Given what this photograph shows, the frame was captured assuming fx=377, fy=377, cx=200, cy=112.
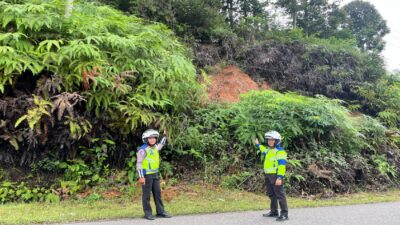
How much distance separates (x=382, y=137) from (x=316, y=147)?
12.0 feet

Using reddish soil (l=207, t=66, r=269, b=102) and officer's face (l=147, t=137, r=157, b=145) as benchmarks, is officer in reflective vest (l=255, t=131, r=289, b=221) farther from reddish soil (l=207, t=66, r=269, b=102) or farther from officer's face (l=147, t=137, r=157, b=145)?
reddish soil (l=207, t=66, r=269, b=102)

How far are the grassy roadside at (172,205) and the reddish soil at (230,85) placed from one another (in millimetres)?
5708

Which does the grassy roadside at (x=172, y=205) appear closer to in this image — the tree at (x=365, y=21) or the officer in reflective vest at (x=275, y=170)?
the officer in reflective vest at (x=275, y=170)

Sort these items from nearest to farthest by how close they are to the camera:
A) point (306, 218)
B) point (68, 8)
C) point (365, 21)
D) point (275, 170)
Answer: point (306, 218) → point (275, 170) → point (68, 8) → point (365, 21)

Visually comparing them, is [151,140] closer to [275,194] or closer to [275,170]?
[275,170]

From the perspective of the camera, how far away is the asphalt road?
266 inches

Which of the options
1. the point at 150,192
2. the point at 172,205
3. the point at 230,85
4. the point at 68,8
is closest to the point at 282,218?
the point at 172,205

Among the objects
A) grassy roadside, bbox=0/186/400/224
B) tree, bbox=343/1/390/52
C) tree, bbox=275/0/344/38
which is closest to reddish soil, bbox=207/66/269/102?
grassy roadside, bbox=0/186/400/224

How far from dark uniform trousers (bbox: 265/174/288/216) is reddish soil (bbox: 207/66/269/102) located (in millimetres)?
7114

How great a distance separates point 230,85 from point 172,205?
8.73m

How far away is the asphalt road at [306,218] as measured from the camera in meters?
6.76

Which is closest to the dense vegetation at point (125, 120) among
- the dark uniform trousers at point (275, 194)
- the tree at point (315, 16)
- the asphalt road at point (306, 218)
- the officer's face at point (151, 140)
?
the officer's face at point (151, 140)

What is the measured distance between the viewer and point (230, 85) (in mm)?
16109

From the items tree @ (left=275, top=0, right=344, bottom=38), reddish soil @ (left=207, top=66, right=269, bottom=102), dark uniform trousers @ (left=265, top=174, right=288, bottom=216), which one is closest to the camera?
dark uniform trousers @ (left=265, top=174, right=288, bottom=216)
